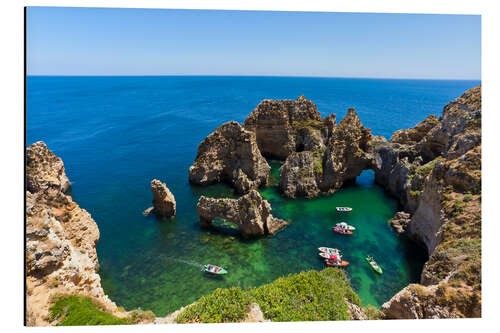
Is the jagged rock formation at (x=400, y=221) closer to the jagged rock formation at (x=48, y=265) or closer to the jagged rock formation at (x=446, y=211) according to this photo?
the jagged rock formation at (x=446, y=211)

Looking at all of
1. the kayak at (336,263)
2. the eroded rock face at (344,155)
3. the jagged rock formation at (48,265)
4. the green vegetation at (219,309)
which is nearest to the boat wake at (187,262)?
the jagged rock formation at (48,265)

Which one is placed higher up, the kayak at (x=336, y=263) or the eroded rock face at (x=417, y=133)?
the eroded rock face at (x=417, y=133)

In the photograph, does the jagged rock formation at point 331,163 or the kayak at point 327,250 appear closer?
the kayak at point 327,250

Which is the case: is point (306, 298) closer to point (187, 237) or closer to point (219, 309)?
point (219, 309)

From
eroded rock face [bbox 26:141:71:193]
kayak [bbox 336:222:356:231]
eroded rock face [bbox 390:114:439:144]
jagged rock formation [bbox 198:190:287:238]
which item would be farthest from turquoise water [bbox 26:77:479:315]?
eroded rock face [bbox 390:114:439:144]

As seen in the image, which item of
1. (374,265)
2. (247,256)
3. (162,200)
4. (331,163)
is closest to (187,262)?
(247,256)

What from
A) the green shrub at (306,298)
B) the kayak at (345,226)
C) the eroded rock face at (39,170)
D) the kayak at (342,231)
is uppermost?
the eroded rock face at (39,170)
